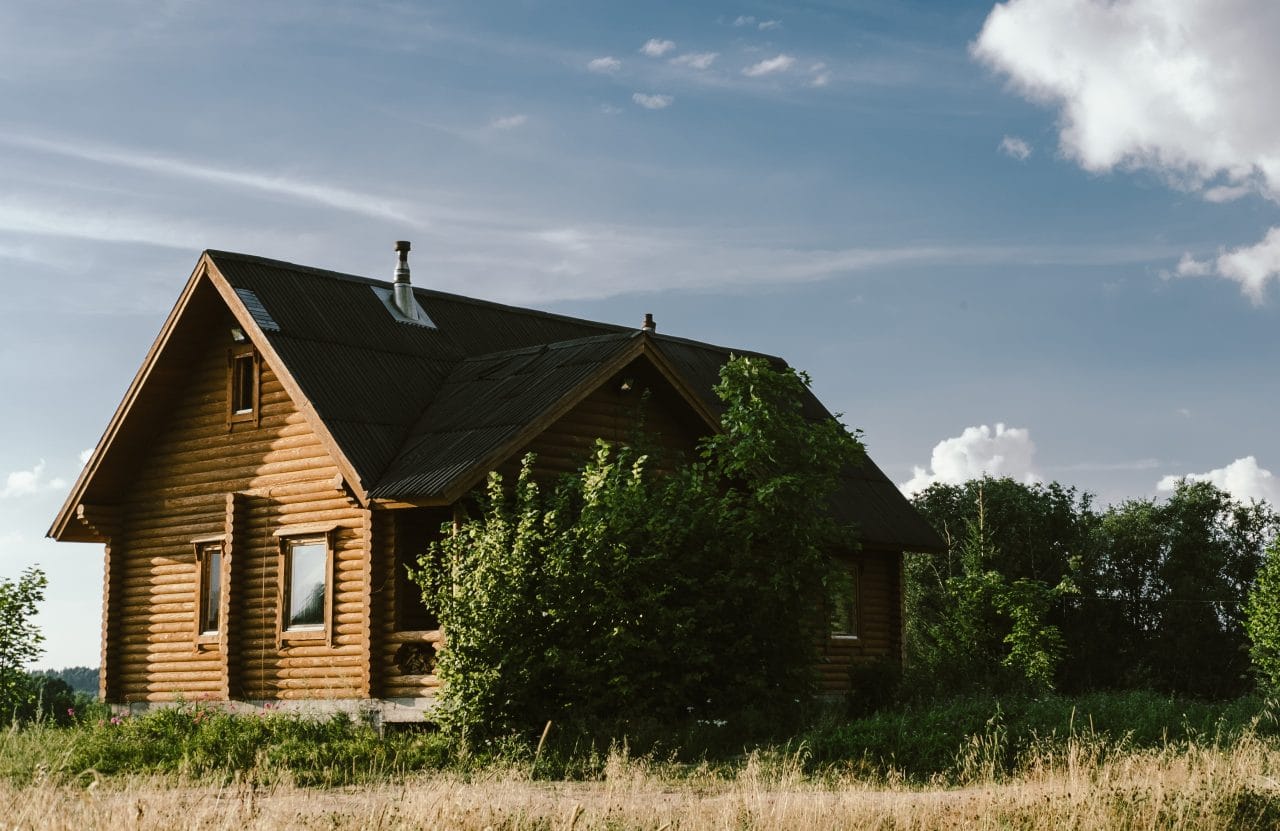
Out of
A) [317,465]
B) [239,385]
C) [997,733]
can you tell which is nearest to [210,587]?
[239,385]

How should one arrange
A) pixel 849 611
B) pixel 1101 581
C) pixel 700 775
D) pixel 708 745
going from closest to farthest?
pixel 700 775 < pixel 708 745 < pixel 849 611 < pixel 1101 581

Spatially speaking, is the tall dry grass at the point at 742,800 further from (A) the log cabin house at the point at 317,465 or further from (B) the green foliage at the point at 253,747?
(A) the log cabin house at the point at 317,465

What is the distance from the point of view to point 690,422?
26.0 meters

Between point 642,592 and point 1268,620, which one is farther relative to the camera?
point 1268,620

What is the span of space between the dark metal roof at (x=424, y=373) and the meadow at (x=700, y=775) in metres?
4.25

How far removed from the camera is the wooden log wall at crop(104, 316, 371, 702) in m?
23.6

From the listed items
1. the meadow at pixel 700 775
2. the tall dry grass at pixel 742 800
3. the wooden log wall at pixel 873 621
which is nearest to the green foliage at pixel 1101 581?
the wooden log wall at pixel 873 621

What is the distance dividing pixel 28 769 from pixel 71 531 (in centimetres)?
1200

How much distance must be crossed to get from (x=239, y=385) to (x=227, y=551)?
9.95 ft

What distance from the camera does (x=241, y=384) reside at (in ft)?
86.2

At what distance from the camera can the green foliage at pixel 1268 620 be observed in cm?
4047

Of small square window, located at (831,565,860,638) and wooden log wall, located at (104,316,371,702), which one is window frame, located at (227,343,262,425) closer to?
wooden log wall, located at (104,316,371,702)

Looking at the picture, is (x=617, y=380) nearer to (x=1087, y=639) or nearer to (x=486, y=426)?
(x=486, y=426)

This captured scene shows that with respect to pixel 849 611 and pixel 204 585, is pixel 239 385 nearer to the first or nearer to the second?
pixel 204 585
